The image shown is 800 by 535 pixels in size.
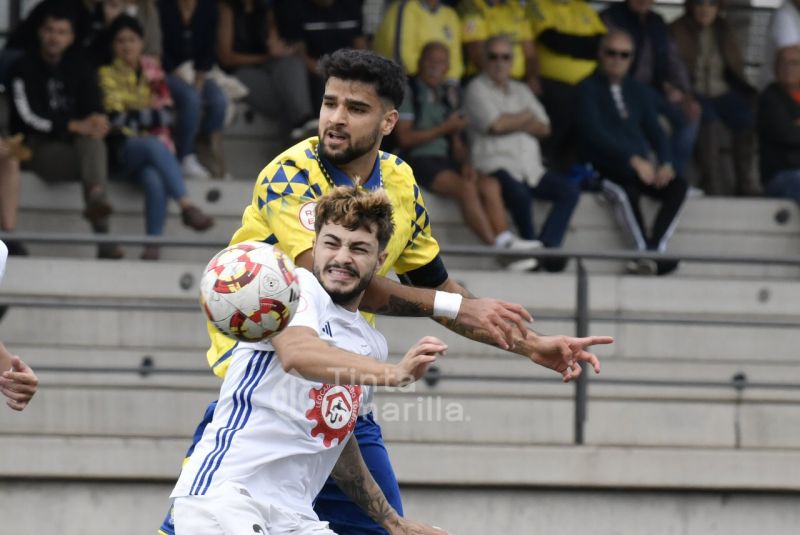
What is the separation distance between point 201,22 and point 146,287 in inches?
78.6

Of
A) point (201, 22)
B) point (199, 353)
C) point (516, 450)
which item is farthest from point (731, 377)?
point (201, 22)

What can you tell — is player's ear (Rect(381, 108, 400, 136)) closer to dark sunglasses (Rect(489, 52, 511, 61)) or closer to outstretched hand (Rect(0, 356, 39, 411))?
outstretched hand (Rect(0, 356, 39, 411))

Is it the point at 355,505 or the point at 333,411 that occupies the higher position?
the point at 333,411

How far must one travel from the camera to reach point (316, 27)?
10391mm

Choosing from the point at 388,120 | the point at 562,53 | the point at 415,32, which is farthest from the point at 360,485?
the point at 562,53

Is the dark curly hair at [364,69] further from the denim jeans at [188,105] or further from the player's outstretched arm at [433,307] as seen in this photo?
the denim jeans at [188,105]

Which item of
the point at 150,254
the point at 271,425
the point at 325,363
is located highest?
the point at 325,363

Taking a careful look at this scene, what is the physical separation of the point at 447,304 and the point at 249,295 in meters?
0.99

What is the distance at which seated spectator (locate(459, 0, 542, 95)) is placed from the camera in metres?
10.7

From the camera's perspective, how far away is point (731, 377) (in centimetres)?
970

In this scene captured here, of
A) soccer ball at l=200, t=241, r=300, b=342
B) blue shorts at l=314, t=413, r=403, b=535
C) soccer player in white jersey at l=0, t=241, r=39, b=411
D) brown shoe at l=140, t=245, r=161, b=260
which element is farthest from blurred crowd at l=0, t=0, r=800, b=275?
soccer ball at l=200, t=241, r=300, b=342

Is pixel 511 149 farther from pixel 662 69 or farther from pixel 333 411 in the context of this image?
pixel 333 411

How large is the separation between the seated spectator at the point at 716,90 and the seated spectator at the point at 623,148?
0.91 m

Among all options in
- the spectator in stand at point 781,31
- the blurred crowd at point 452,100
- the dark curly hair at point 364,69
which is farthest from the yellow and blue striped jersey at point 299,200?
the spectator in stand at point 781,31
